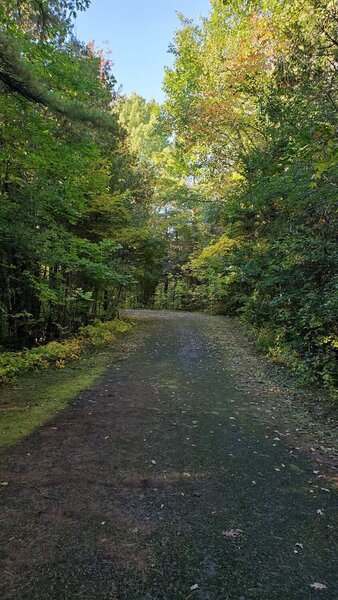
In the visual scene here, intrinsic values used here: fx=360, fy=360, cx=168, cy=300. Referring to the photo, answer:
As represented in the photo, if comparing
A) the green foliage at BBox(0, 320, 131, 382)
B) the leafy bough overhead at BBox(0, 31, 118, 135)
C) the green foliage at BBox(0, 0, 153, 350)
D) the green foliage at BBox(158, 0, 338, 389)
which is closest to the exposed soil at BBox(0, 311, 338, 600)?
the green foliage at BBox(0, 320, 131, 382)

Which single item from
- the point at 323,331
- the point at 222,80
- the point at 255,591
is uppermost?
the point at 222,80

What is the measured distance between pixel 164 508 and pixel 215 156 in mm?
17071

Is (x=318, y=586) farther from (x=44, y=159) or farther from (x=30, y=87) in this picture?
(x=44, y=159)

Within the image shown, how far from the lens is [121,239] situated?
41.0ft

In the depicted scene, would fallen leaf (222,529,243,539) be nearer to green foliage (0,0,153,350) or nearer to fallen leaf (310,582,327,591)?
fallen leaf (310,582,327,591)

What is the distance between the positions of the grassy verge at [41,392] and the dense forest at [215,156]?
4.83 ft

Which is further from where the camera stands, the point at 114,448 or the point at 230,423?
the point at 230,423

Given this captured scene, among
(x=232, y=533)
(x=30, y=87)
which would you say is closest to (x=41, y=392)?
(x=232, y=533)

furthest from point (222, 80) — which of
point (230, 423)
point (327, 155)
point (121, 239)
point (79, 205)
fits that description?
point (230, 423)

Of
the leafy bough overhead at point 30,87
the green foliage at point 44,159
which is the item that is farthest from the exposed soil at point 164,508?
the leafy bough overhead at point 30,87

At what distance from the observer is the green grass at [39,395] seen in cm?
470

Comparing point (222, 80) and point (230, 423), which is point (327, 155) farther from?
point (222, 80)

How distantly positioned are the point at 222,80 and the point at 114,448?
588 inches

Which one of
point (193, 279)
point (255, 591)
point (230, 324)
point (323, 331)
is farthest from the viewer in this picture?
point (193, 279)
